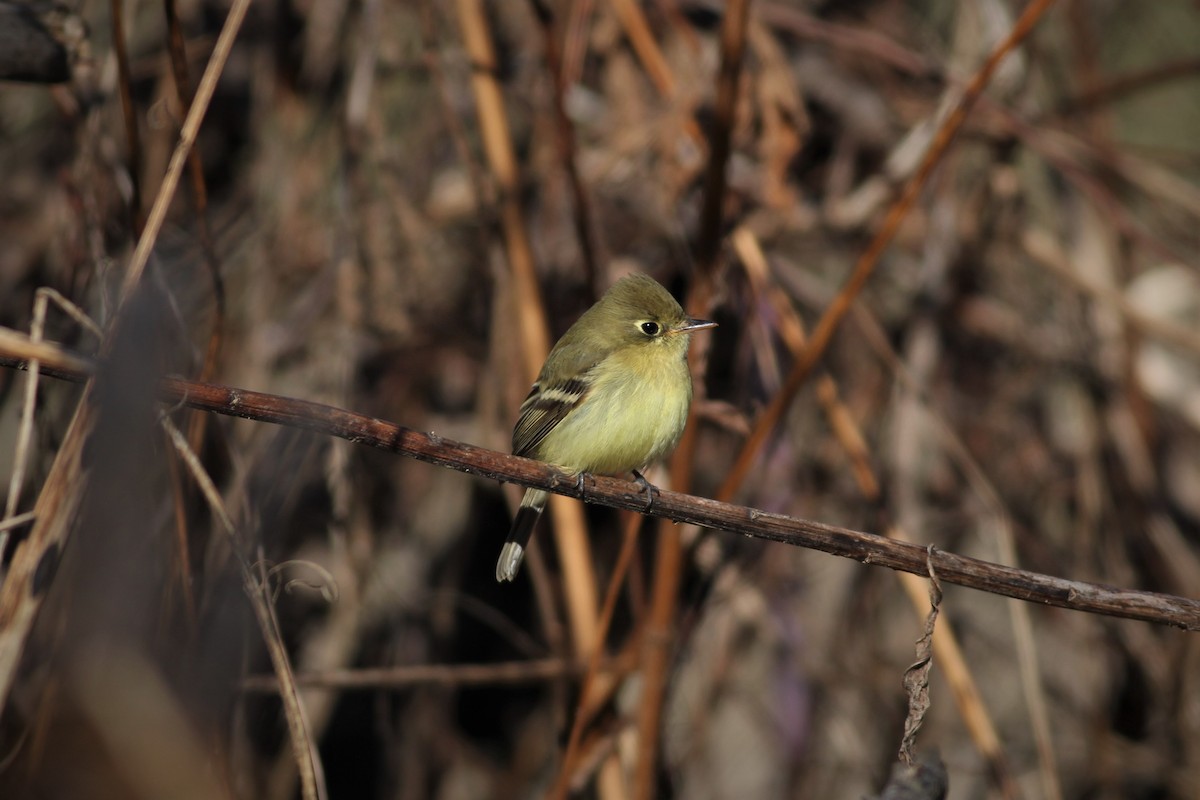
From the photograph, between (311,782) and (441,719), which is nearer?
(311,782)

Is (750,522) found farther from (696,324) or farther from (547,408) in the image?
(547,408)

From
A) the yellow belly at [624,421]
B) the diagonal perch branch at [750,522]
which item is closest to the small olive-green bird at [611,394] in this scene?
the yellow belly at [624,421]

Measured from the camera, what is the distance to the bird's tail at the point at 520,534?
3.71 meters

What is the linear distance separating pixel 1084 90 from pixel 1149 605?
4.02m

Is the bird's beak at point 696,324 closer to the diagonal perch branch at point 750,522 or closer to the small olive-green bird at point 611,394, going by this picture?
the small olive-green bird at point 611,394

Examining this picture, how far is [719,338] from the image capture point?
4969 millimetres

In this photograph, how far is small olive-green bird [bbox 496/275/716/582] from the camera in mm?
3496

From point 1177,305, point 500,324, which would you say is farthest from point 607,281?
point 1177,305

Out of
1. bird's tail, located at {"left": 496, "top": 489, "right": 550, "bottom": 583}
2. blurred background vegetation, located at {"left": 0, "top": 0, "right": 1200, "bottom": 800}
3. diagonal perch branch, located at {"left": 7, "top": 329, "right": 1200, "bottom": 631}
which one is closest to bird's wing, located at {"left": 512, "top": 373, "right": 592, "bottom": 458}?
bird's tail, located at {"left": 496, "top": 489, "right": 550, "bottom": 583}

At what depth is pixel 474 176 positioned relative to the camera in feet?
13.4

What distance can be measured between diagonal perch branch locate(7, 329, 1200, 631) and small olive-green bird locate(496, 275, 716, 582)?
1.02m

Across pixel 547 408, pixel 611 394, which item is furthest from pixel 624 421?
pixel 547 408

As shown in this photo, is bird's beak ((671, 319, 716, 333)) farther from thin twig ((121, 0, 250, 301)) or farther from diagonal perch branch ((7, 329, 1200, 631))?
thin twig ((121, 0, 250, 301))

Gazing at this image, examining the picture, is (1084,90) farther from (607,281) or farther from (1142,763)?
(1142,763)
